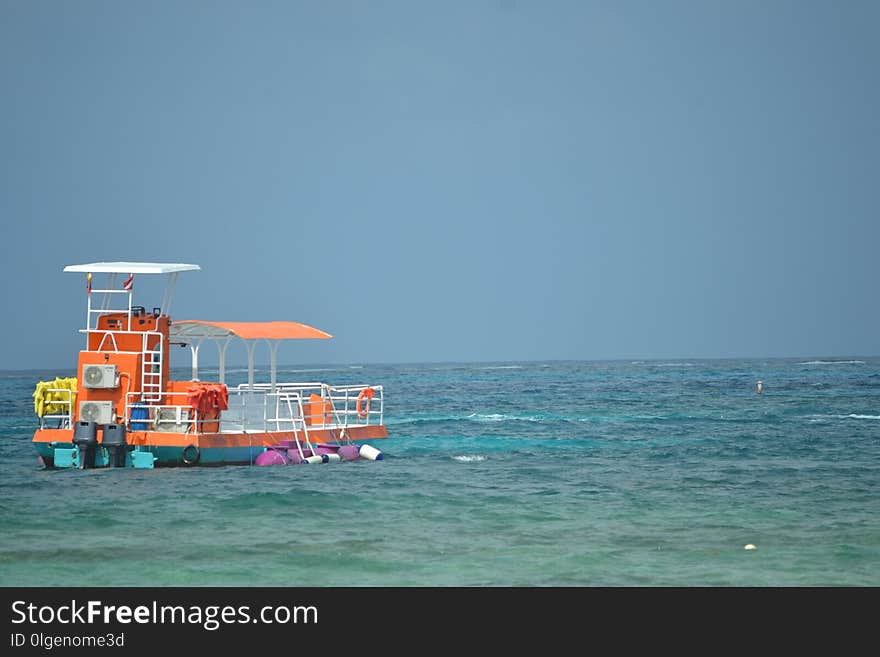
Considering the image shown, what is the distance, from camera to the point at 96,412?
29.0 metres

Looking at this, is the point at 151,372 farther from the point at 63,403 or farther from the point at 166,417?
the point at 63,403

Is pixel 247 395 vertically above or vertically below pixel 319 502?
above

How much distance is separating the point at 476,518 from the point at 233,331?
11756 millimetres

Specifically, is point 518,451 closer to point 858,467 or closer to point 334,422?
point 334,422

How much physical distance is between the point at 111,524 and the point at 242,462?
8.41 m

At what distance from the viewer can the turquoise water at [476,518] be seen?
688 inches

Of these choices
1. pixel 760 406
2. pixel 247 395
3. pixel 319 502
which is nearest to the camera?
pixel 319 502

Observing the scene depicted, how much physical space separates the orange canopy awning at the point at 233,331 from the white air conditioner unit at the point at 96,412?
426cm

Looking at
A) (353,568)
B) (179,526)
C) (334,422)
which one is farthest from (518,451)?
(353,568)

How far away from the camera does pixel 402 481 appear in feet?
97.8

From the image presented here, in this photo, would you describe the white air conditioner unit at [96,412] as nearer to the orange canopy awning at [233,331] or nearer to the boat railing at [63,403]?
the boat railing at [63,403]

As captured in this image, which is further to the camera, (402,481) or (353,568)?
(402,481)

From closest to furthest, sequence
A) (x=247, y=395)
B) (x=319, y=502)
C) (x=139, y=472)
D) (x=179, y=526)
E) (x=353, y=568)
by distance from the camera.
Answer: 1. (x=353, y=568)
2. (x=179, y=526)
3. (x=319, y=502)
4. (x=139, y=472)
5. (x=247, y=395)

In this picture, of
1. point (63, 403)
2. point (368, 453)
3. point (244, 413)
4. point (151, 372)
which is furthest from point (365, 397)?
point (63, 403)
